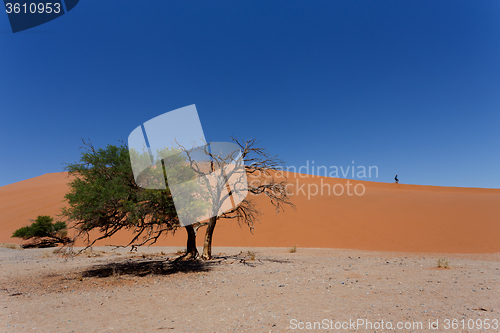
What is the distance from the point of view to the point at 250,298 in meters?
6.49

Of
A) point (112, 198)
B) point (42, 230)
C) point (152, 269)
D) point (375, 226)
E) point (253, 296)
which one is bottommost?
point (152, 269)

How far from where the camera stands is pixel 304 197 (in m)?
35.4

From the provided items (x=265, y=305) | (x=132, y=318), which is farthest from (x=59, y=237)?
(x=265, y=305)

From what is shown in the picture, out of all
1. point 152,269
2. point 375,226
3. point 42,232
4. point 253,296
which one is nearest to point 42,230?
point 42,232

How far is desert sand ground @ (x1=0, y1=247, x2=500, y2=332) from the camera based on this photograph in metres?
4.82

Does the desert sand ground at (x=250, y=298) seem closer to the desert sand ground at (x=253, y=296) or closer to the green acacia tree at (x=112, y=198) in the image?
the desert sand ground at (x=253, y=296)

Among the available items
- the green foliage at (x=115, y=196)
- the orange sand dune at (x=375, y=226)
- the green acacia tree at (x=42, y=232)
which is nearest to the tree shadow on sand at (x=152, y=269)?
the green foliage at (x=115, y=196)

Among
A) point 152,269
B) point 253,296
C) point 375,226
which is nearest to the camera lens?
point 253,296

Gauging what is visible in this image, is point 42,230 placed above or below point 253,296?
below

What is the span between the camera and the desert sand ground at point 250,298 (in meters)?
4.82

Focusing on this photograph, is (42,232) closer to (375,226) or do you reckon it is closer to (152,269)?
(152,269)

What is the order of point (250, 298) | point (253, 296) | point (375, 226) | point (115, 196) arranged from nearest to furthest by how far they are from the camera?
point (250, 298), point (253, 296), point (115, 196), point (375, 226)

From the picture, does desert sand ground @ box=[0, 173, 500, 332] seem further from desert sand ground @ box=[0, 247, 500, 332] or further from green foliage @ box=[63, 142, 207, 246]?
green foliage @ box=[63, 142, 207, 246]

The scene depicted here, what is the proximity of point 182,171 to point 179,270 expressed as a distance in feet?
13.7
